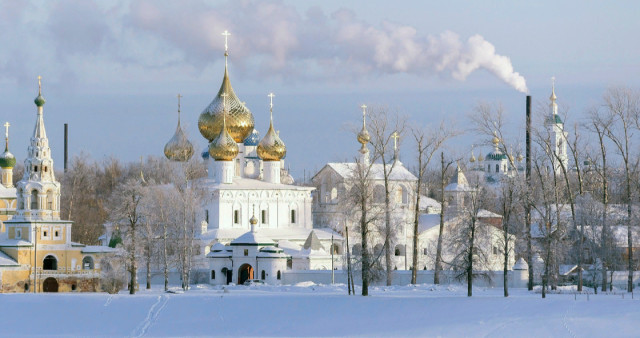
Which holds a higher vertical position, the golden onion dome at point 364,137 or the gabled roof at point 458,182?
the golden onion dome at point 364,137

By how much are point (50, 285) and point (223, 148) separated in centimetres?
1462

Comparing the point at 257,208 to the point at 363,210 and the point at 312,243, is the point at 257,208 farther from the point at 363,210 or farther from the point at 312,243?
the point at 363,210

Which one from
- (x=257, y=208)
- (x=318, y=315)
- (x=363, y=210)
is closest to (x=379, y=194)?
(x=257, y=208)

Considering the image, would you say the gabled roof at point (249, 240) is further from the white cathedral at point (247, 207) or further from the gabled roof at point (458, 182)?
the gabled roof at point (458, 182)

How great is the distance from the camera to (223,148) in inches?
2822

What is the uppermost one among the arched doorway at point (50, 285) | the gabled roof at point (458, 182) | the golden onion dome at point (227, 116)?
the golden onion dome at point (227, 116)

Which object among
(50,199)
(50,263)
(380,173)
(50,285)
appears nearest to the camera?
(50,285)

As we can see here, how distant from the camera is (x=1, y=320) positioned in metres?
42.0

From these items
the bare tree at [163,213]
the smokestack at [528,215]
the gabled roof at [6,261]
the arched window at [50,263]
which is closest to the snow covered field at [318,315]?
the smokestack at [528,215]

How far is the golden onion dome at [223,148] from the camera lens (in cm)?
7175

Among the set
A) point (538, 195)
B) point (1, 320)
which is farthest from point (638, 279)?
point (1, 320)

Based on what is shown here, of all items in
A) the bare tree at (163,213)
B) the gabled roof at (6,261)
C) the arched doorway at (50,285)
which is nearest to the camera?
the gabled roof at (6,261)

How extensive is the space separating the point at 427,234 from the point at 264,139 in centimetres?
1021

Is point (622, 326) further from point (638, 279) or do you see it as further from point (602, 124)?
point (638, 279)
